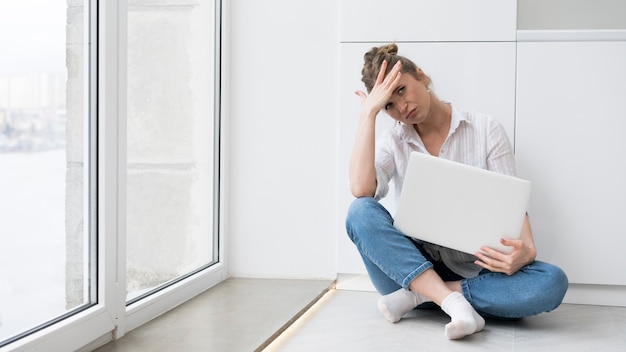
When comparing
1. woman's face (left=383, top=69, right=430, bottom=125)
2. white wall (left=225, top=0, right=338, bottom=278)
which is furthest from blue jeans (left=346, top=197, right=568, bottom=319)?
white wall (left=225, top=0, right=338, bottom=278)

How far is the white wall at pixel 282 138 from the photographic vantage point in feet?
9.78

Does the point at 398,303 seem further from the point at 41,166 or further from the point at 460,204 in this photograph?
the point at 41,166

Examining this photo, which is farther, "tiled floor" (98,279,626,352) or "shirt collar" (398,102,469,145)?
"shirt collar" (398,102,469,145)

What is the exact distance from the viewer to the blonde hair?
2379mm

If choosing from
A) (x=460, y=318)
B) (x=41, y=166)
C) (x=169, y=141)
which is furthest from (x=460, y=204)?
(x=41, y=166)

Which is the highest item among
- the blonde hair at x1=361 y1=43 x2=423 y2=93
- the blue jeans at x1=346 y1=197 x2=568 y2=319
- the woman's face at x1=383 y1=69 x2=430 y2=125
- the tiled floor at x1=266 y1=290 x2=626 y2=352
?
the blonde hair at x1=361 y1=43 x2=423 y2=93

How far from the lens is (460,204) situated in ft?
7.16

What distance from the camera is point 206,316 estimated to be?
2.29 metres

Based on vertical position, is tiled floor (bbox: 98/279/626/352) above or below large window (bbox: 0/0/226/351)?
below

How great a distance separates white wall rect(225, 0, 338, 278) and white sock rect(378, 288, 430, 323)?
0.72m

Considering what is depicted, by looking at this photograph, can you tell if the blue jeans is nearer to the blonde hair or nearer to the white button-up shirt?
the white button-up shirt

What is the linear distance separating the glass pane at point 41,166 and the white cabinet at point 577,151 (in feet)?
5.25

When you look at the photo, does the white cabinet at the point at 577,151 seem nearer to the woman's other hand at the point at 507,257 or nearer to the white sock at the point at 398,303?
the woman's other hand at the point at 507,257

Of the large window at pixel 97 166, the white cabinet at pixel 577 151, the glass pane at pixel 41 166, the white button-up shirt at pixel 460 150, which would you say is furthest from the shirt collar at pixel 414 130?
the glass pane at pixel 41 166
